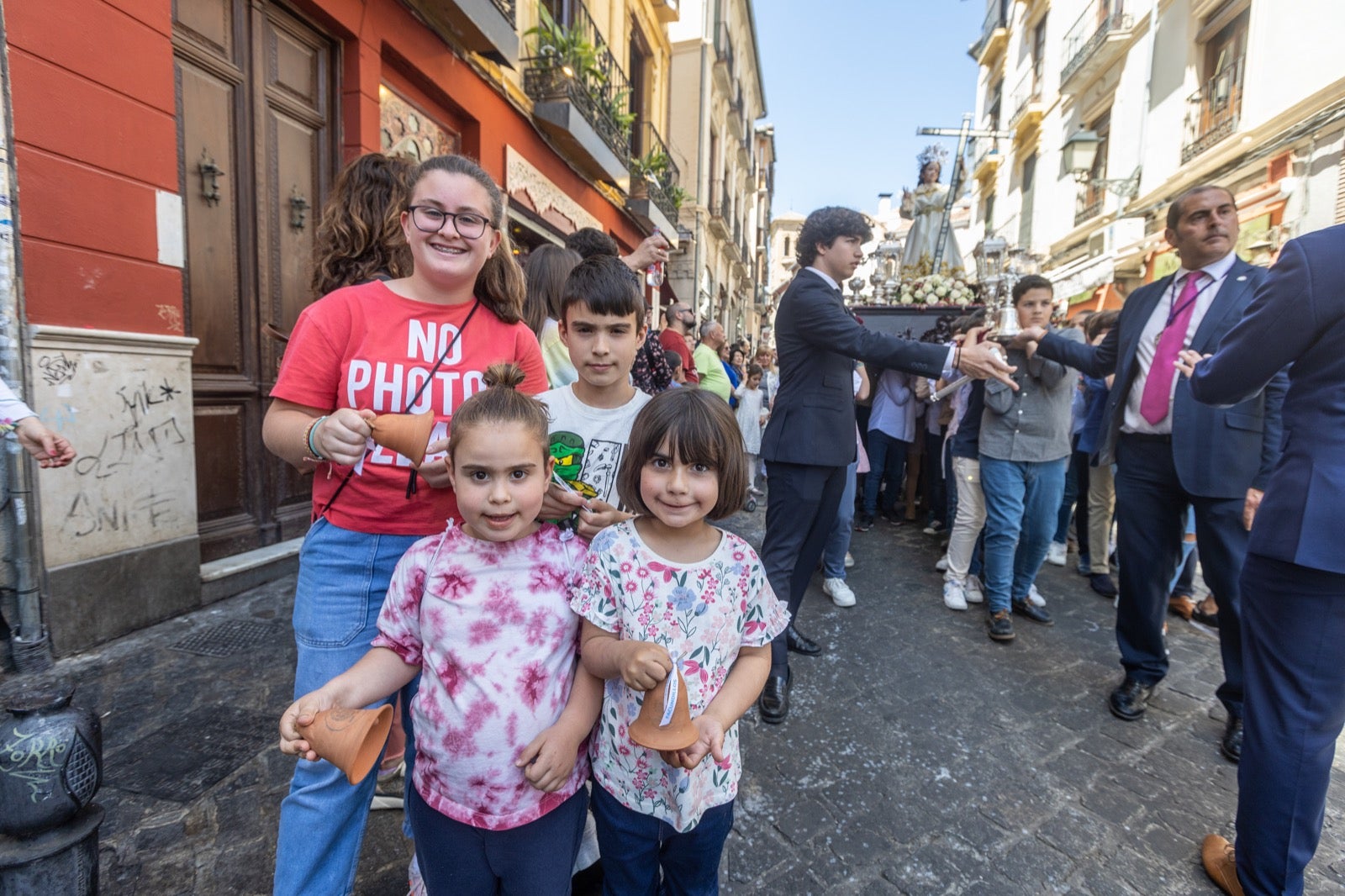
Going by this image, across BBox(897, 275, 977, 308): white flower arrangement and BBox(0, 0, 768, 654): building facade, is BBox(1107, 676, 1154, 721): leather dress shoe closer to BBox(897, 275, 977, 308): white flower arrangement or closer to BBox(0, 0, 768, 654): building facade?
BBox(0, 0, 768, 654): building facade

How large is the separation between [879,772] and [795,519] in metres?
1.02

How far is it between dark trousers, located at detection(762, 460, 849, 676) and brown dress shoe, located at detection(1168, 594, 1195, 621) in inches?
104

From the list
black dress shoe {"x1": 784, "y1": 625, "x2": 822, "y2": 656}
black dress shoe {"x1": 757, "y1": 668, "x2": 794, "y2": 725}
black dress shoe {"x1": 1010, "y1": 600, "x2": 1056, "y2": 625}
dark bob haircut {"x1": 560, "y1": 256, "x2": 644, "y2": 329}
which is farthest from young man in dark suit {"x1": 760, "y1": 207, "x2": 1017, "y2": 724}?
black dress shoe {"x1": 1010, "y1": 600, "x2": 1056, "y2": 625}

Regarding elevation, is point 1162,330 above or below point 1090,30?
below

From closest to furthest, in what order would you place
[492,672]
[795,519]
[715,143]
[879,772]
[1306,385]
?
[492,672] < [1306,385] < [879,772] < [795,519] < [715,143]

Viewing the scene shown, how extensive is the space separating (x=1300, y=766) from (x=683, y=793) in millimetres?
1646

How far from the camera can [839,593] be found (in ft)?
13.3

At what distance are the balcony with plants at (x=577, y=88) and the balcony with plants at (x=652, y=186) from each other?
1609mm

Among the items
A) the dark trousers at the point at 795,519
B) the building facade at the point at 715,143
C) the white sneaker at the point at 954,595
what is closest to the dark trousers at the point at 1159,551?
A: the white sneaker at the point at 954,595

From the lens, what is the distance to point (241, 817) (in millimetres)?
1981

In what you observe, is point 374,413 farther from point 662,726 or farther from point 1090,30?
point 1090,30

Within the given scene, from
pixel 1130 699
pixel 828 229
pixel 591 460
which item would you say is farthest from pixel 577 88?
pixel 1130 699

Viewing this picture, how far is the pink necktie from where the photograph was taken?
2648 mm

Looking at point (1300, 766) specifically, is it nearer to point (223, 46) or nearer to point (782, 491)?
point (782, 491)
